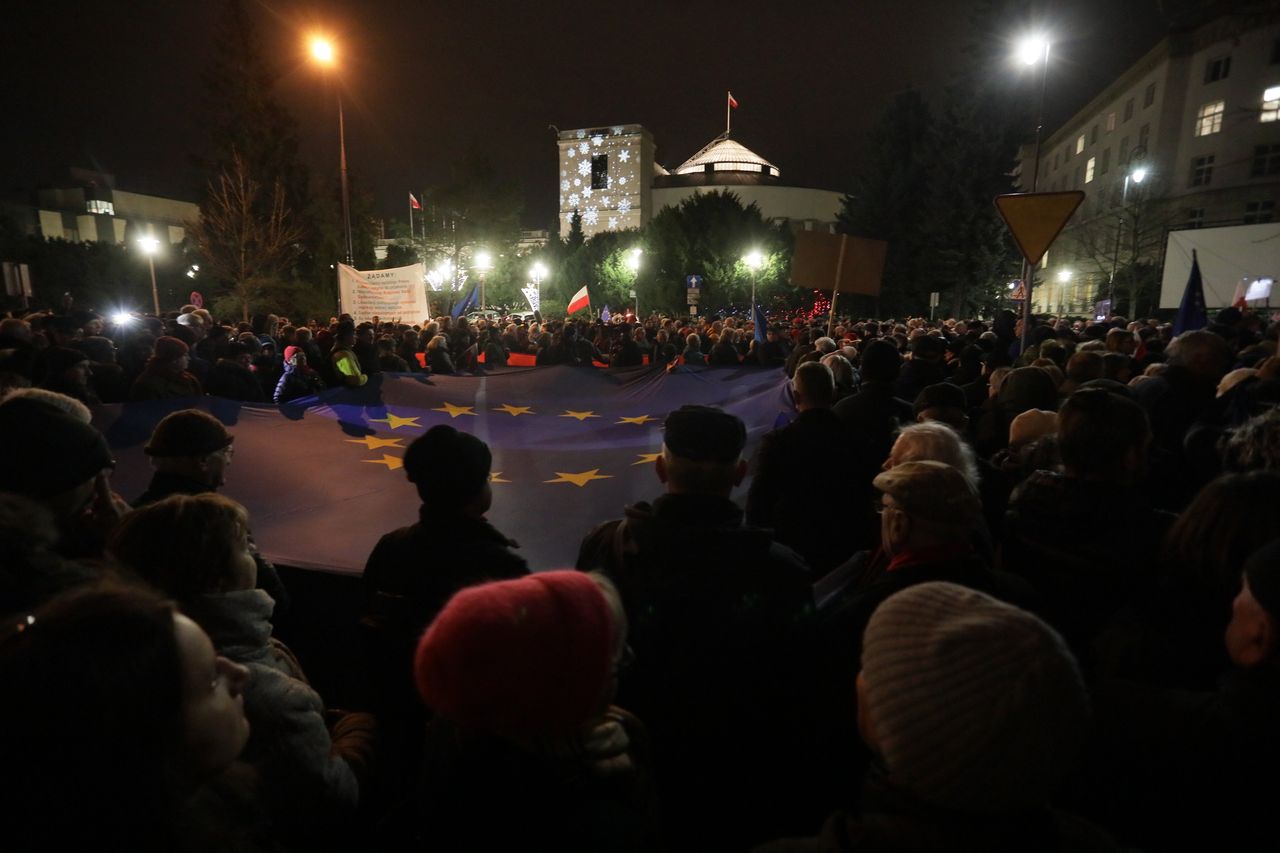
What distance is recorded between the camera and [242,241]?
108 ft

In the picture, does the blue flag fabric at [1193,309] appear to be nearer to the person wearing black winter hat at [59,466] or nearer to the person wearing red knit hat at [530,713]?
the person wearing red knit hat at [530,713]

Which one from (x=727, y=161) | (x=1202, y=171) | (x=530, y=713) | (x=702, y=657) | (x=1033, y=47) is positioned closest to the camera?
(x=530, y=713)

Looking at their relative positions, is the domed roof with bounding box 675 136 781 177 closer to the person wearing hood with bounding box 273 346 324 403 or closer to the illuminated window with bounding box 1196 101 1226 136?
the illuminated window with bounding box 1196 101 1226 136

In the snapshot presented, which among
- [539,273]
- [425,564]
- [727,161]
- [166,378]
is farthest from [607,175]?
[425,564]

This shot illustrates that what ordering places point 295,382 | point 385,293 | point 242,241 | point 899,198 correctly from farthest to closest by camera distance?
point 899,198 → point 242,241 → point 385,293 → point 295,382

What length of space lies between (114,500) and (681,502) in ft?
8.22

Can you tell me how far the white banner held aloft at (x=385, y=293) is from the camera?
48.9ft

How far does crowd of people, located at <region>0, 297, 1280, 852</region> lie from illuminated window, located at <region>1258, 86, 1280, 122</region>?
2108 inches

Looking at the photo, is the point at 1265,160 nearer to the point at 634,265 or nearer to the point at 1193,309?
the point at 634,265

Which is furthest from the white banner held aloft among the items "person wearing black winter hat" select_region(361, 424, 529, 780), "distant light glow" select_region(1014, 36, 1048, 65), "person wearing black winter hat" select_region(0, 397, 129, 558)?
"distant light glow" select_region(1014, 36, 1048, 65)

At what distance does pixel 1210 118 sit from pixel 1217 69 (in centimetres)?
317

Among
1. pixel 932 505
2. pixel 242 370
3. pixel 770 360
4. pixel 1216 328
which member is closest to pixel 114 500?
pixel 932 505

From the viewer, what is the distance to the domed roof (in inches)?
3895

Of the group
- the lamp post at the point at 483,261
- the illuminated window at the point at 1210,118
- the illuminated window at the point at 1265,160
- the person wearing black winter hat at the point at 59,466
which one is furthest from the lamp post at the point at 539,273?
the person wearing black winter hat at the point at 59,466
